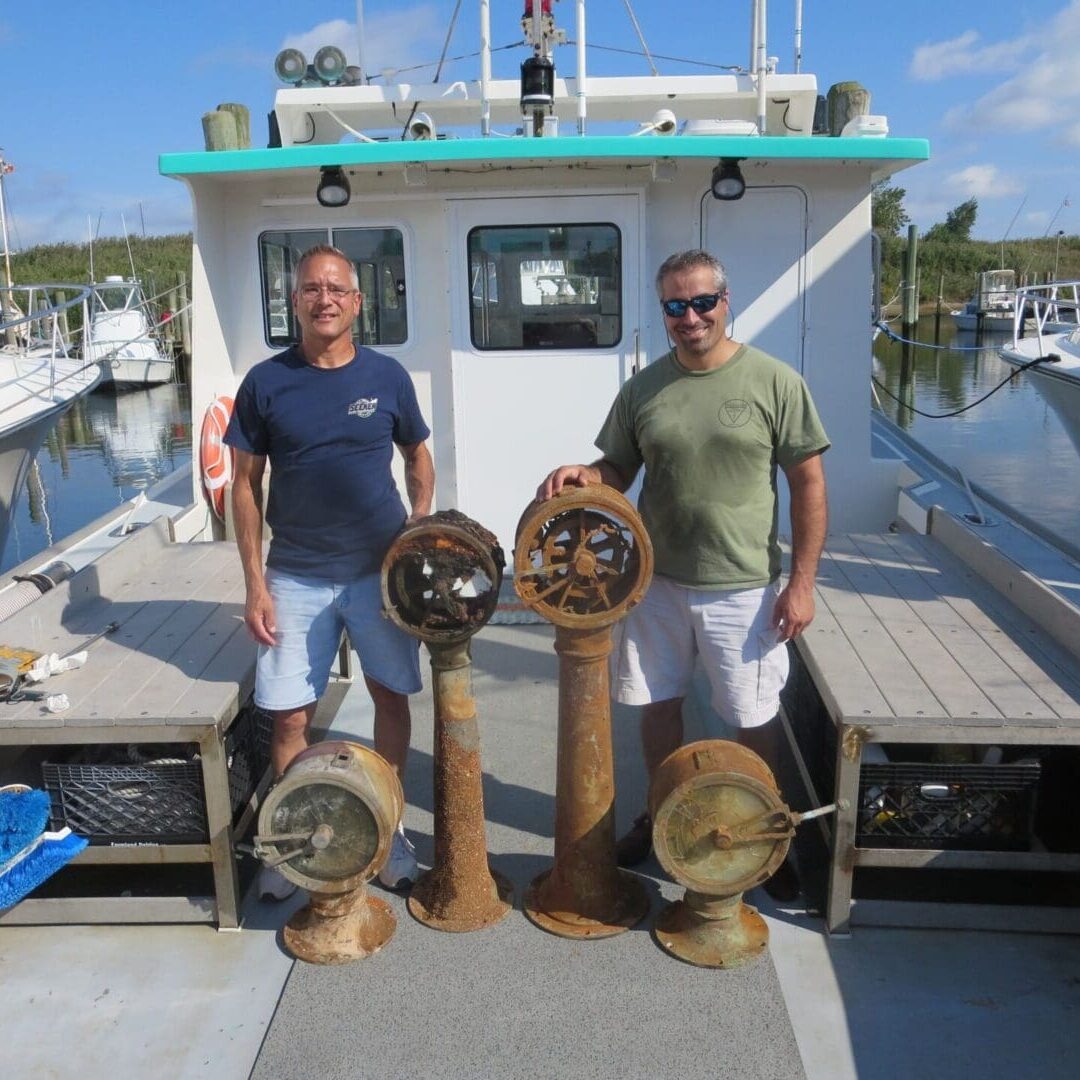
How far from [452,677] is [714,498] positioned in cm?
83

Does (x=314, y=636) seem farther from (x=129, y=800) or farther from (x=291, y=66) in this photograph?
(x=291, y=66)

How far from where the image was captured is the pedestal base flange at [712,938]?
261 centimetres

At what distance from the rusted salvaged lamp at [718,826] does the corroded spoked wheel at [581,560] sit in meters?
0.44

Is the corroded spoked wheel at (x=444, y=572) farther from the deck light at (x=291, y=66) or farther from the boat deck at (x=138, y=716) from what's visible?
the deck light at (x=291, y=66)

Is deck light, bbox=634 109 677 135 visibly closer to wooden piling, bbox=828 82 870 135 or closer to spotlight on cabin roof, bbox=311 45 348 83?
wooden piling, bbox=828 82 870 135

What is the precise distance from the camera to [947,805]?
2.82 metres

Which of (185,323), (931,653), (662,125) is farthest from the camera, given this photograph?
(185,323)

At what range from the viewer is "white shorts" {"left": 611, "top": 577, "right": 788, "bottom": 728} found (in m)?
2.75

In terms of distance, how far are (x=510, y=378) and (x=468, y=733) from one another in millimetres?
2780

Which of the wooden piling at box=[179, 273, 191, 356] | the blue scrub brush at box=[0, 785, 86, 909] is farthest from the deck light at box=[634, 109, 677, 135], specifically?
the wooden piling at box=[179, 273, 191, 356]

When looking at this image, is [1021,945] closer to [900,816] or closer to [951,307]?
[900,816]

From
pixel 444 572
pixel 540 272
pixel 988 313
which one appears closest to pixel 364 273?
pixel 540 272

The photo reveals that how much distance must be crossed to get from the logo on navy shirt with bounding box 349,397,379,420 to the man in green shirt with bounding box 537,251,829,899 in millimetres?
518

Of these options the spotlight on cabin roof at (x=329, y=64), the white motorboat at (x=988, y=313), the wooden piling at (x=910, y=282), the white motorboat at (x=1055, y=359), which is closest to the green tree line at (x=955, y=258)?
the white motorboat at (x=988, y=313)
